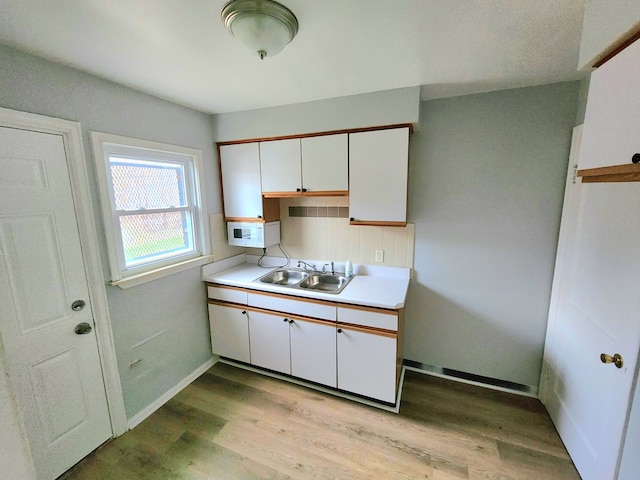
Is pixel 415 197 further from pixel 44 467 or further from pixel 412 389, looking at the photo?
pixel 44 467

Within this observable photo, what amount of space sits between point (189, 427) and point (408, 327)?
1921 millimetres

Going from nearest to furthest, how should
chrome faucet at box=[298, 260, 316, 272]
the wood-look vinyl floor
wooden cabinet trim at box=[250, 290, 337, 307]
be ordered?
the wood-look vinyl floor, wooden cabinet trim at box=[250, 290, 337, 307], chrome faucet at box=[298, 260, 316, 272]

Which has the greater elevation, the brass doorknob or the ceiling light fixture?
the ceiling light fixture

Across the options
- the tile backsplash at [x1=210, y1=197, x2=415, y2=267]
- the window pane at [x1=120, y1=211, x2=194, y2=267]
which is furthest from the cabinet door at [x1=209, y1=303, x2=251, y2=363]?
the window pane at [x1=120, y1=211, x2=194, y2=267]

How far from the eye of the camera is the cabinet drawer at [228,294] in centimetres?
239

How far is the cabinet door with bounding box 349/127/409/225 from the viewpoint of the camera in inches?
78.6

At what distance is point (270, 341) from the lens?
234 cm

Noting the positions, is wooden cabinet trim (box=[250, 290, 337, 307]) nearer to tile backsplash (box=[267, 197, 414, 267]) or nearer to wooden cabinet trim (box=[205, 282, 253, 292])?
wooden cabinet trim (box=[205, 282, 253, 292])

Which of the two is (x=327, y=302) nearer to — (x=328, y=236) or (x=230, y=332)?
(x=328, y=236)

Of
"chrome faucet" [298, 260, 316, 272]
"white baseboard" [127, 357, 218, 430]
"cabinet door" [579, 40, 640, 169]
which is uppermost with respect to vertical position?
"cabinet door" [579, 40, 640, 169]

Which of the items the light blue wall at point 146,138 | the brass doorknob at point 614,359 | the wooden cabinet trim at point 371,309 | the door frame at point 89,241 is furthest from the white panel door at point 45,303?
the brass doorknob at point 614,359

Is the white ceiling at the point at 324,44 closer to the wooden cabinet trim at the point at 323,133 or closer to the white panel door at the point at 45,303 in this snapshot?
the wooden cabinet trim at the point at 323,133

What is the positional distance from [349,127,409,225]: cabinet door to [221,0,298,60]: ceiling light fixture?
3.26ft

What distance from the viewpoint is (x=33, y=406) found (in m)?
1.46
